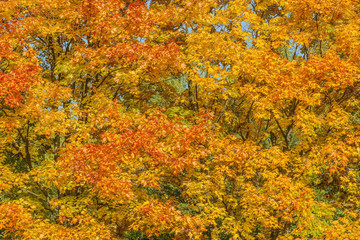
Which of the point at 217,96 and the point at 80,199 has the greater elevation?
the point at 217,96

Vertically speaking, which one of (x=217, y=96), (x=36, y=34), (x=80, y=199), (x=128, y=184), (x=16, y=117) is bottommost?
(x=80, y=199)

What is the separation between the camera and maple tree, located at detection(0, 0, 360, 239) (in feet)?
36.5

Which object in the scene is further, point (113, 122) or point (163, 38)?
point (163, 38)

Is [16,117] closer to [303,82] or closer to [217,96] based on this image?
[217,96]

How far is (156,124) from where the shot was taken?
11.7m

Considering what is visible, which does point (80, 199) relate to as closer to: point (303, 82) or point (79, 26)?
point (79, 26)

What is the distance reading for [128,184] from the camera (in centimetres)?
1059

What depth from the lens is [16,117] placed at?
12.4 meters

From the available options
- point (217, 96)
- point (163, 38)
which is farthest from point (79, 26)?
point (217, 96)

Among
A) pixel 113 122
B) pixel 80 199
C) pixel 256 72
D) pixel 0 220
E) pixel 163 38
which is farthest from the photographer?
pixel 163 38

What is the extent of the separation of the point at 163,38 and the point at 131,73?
3.87 meters

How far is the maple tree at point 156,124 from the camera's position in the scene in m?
11.1

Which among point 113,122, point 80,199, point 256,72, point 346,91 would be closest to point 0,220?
point 80,199

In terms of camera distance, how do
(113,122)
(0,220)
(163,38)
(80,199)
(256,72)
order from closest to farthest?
1. (0,220)
2. (113,122)
3. (80,199)
4. (256,72)
5. (163,38)
